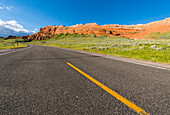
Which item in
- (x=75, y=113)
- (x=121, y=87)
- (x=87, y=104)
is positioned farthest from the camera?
(x=121, y=87)

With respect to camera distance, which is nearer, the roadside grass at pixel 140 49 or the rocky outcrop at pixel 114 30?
the roadside grass at pixel 140 49

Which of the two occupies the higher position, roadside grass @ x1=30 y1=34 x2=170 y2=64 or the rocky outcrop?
the rocky outcrop

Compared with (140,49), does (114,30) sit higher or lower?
higher

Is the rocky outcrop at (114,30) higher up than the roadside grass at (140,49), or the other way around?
the rocky outcrop at (114,30)

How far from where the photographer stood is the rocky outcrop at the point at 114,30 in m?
99.8

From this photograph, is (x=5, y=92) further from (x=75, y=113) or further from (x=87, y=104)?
(x=87, y=104)

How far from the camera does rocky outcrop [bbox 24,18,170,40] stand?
327 ft

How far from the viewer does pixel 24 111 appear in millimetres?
1558

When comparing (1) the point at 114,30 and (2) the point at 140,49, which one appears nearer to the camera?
(2) the point at 140,49

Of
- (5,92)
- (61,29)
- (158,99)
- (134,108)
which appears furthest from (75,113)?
(61,29)

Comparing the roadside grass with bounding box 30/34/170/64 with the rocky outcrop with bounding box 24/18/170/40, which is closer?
the roadside grass with bounding box 30/34/170/64

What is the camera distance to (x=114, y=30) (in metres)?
126

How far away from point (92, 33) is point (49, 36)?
10211cm

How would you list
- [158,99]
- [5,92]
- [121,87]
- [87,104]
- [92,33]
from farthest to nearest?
[92,33]
[121,87]
[5,92]
[158,99]
[87,104]
